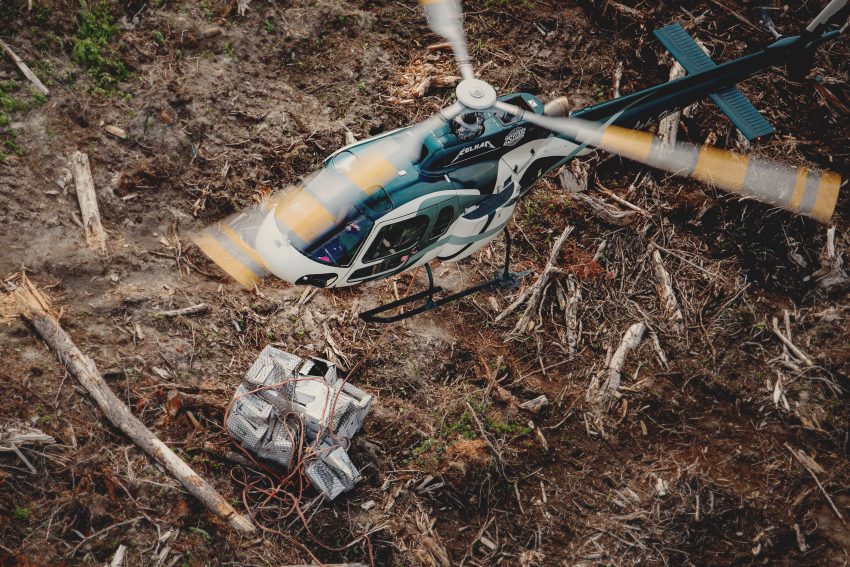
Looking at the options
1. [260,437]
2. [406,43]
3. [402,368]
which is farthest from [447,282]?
[406,43]

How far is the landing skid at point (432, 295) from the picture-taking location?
6.02m

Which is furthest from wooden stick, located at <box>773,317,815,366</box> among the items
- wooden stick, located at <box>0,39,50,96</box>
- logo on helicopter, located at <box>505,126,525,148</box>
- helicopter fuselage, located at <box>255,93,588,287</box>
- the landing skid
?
wooden stick, located at <box>0,39,50,96</box>

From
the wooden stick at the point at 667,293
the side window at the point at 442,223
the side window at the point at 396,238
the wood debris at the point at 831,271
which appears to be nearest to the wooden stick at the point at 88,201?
the side window at the point at 396,238

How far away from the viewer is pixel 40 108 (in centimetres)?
662

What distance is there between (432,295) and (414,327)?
59 centimetres

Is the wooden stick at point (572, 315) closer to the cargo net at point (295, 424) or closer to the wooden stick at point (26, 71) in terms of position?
the cargo net at point (295, 424)

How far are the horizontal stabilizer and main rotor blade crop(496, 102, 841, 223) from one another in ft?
1.60

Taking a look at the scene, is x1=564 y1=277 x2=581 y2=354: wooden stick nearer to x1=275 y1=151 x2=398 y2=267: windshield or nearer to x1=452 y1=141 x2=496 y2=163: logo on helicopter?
x1=452 y1=141 x2=496 y2=163: logo on helicopter

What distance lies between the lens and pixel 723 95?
248 inches

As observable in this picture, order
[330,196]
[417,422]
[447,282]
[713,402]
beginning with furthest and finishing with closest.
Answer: [447,282] → [713,402] → [417,422] → [330,196]

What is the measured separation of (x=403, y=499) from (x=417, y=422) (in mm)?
809

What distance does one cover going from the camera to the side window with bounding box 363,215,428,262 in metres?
4.95

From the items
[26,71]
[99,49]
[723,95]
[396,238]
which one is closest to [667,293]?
[723,95]

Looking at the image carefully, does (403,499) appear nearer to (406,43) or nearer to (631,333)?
(631,333)
